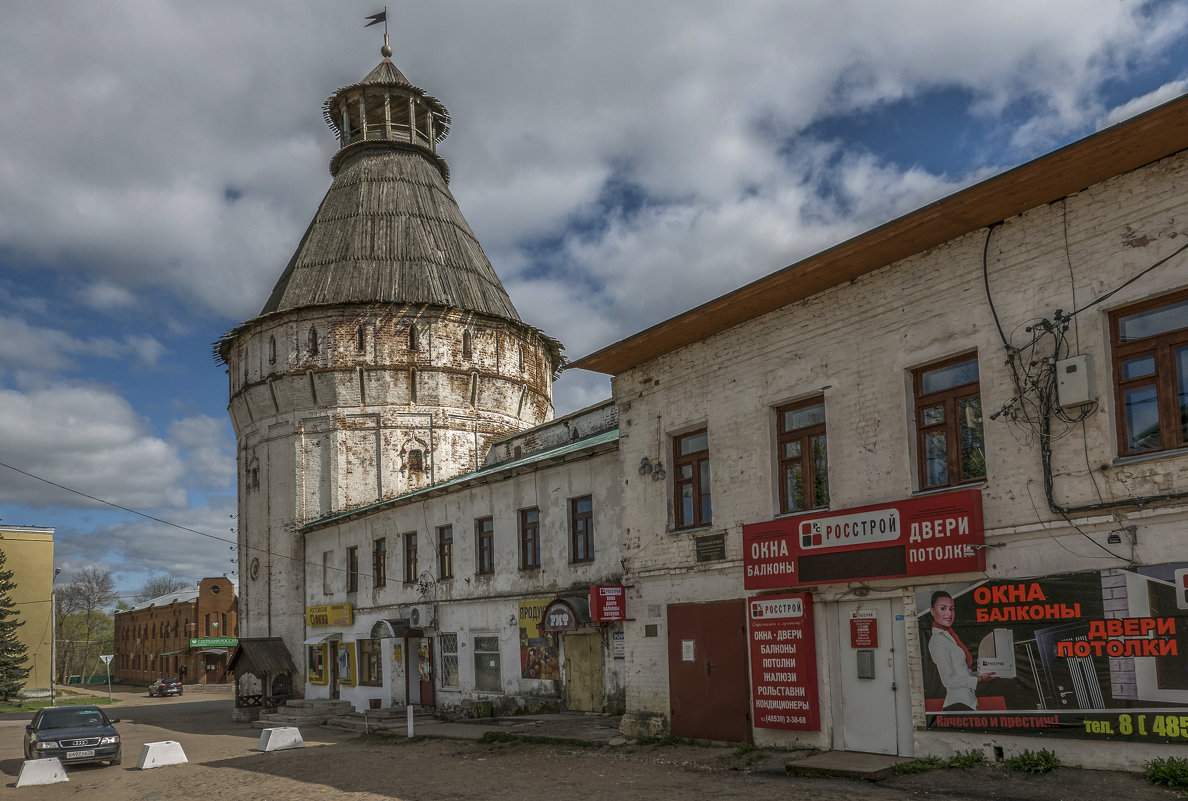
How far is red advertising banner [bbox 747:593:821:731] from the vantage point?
551 inches

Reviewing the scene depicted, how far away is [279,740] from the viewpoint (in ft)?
70.1

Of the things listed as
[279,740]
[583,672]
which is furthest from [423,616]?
[583,672]

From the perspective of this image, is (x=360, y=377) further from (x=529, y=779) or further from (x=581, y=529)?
(x=529, y=779)

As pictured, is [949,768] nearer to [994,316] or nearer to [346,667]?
[994,316]

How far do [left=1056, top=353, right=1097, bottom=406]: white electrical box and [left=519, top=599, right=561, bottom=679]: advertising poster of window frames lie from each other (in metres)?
14.1

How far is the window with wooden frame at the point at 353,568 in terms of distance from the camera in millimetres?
33062

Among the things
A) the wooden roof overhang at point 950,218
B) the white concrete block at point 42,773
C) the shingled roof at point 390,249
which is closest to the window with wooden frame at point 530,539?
the wooden roof overhang at point 950,218

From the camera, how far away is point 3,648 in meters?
47.2

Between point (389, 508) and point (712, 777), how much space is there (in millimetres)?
19639

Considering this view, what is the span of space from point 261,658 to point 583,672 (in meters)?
18.2

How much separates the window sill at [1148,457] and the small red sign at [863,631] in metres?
4.06

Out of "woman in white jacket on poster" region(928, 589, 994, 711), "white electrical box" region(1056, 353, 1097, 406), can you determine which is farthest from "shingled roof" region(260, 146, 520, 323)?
"white electrical box" region(1056, 353, 1097, 406)

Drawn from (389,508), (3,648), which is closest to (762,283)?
(389,508)

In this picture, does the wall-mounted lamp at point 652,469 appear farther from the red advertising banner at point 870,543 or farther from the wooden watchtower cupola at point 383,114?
the wooden watchtower cupola at point 383,114
